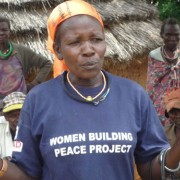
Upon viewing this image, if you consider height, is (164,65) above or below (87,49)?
above

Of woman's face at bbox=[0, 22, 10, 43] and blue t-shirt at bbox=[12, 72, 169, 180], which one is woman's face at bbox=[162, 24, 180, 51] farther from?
blue t-shirt at bbox=[12, 72, 169, 180]

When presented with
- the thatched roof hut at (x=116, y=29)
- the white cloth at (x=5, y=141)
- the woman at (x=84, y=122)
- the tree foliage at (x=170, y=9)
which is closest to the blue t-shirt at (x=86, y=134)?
the woman at (x=84, y=122)

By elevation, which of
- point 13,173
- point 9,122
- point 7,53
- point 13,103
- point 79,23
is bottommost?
point 13,173

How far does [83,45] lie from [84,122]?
26 centimetres

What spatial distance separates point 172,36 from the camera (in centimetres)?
468

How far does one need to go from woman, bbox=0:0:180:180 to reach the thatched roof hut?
12.2 feet

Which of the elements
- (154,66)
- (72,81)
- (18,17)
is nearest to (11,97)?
(154,66)

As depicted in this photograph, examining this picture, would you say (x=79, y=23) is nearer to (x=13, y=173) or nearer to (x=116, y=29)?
(x=13, y=173)

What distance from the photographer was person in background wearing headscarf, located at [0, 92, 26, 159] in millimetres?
3348

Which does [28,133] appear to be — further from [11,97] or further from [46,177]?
[11,97]

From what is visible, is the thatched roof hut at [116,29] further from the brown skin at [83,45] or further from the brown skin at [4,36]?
the brown skin at [83,45]

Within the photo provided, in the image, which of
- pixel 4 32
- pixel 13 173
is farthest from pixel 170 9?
pixel 13 173

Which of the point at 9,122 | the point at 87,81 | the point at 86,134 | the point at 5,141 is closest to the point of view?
the point at 86,134

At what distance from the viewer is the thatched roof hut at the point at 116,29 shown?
563 centimetres
